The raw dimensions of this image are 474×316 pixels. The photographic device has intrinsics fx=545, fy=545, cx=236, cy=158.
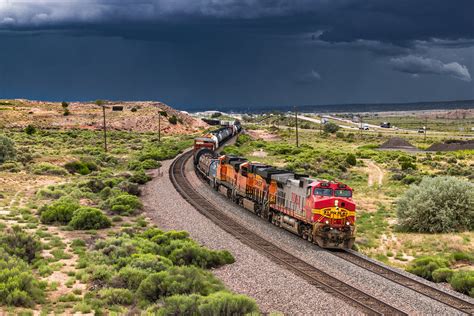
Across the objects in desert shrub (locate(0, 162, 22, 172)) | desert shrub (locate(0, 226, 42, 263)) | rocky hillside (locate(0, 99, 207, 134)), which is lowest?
desert shrub (locate(0, 226, 42, 263))

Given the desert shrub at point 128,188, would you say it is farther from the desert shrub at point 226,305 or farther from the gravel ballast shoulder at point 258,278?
the desert shrub at point 226,305

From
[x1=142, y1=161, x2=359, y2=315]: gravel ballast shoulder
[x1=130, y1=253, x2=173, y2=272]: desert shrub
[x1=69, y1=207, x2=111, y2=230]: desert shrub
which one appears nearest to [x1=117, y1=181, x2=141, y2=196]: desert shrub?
[x1=142, y1=161, x2=359, y2=315]: gravel ballast shoulder

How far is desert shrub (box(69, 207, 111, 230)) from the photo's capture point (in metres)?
30.5

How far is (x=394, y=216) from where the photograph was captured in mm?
40031

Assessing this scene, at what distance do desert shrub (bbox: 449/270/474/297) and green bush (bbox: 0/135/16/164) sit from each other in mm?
50575

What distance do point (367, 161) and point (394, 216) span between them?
146 feet

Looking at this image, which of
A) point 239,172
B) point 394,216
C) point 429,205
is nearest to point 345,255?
point 429,205

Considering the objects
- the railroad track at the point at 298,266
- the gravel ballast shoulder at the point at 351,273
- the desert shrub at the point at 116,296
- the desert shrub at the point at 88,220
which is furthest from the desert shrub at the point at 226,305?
the desert shrub at the point at 88,220

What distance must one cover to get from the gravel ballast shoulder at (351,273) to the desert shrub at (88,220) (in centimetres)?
899

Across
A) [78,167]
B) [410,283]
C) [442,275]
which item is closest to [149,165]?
[78,167]

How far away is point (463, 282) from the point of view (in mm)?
21469

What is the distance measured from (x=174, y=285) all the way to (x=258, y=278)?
488 cm

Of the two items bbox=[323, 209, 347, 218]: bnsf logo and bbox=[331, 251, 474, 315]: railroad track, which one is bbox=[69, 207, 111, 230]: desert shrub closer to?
bbox=[323, 209, 347, 218]: bnsf logo

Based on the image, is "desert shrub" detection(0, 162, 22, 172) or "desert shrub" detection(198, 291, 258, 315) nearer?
"desert shrub" detection(198, 291, 258, 315)
